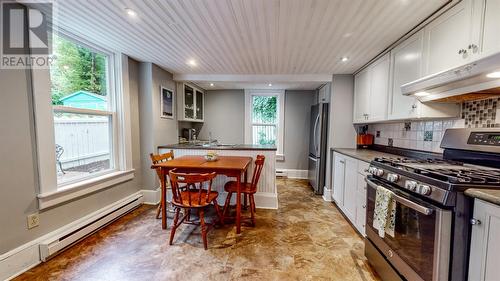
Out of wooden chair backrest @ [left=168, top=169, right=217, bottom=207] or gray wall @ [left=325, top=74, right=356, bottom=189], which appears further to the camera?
gray wall @ [left=325, top=74, right=356, bottom=189]

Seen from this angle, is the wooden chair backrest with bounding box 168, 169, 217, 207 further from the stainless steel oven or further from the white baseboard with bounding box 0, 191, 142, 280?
the stainless steel oven

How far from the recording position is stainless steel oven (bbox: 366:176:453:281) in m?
1.18

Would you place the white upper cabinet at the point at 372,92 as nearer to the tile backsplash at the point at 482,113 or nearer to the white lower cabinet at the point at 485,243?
the tile backsplash at the point at 482,113

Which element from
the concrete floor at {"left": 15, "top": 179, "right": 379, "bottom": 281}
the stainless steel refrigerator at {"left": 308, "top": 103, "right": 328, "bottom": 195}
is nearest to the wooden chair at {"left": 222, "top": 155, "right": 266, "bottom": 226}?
the concrete floor at {"left": 15, "top": 179, "right": 379, "bottom": 281}

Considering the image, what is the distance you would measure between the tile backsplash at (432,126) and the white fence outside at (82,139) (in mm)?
3862

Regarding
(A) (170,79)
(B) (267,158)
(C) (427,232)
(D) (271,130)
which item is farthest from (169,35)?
(D) (271,130)

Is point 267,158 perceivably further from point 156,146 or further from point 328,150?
point 156,146

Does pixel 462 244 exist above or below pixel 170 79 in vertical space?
below

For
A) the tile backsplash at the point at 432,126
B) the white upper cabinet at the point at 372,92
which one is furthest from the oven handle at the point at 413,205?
the white upper cabinet at the point at 372,92

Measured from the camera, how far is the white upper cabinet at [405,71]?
6.42 feet

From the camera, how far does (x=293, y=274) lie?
1.76 meters

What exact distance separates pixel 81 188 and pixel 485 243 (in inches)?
130

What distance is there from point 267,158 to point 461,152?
209 cm

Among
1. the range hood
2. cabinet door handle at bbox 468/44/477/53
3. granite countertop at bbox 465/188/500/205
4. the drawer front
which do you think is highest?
cabinet door handle at bbox 468/44/477/53
